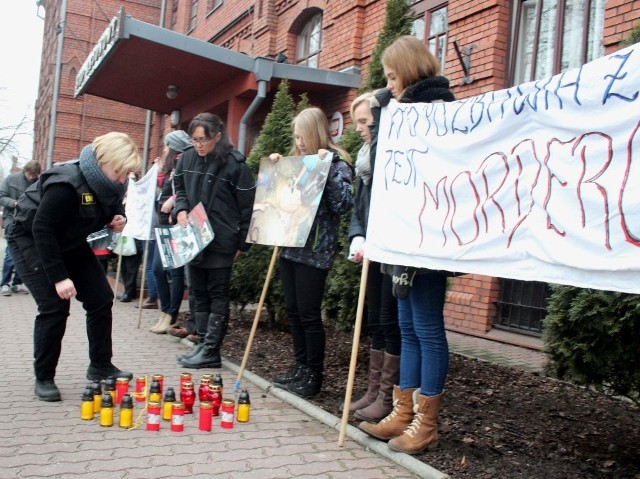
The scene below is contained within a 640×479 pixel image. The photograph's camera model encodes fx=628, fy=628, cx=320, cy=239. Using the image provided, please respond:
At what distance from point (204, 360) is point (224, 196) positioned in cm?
134

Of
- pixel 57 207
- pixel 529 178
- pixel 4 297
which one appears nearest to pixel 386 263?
pixel 529 178

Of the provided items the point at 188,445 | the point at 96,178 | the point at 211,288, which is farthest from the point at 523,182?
the point at 211,288

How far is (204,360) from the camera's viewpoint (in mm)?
5102

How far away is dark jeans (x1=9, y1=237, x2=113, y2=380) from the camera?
3.97m

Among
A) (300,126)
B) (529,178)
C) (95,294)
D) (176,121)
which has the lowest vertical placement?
(95,294)

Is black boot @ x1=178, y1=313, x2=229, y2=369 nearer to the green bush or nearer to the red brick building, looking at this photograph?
the green bush

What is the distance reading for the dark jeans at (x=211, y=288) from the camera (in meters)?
5.12

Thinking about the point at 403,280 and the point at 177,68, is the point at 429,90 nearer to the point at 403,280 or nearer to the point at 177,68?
the point at 403,280

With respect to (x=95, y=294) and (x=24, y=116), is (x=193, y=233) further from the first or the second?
(x=24, y=116)

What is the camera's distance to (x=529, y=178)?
277 centimetres

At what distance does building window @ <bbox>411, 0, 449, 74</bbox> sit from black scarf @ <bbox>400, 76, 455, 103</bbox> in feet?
17.2

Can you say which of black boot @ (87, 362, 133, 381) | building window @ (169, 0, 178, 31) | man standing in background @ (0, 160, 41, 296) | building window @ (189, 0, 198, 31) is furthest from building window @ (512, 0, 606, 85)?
building window @ (169, 0, 178, 31)

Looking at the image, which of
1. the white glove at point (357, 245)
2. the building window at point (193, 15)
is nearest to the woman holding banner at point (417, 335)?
the white glove at point (357, 245)

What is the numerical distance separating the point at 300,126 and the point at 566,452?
8.74 ft
